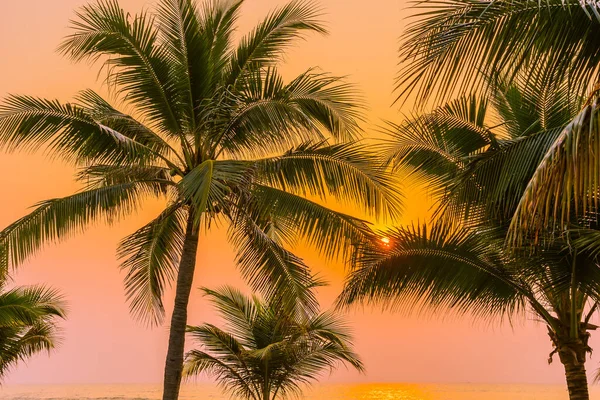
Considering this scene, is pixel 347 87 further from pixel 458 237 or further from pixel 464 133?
pixel 458 237

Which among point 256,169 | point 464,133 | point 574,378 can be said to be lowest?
point 574,378

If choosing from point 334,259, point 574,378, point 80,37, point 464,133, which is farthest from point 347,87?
point 574,378

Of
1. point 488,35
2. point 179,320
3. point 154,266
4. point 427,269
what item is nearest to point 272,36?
point 154,266

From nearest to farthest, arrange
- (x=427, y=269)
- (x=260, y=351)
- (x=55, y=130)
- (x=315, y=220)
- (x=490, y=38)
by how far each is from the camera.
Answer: (x=490, y=38) → (x=427, y=269) → (x=315, y=220) → (x=55, y=130) → (x=260, y=351)

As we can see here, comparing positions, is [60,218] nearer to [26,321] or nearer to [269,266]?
[269,266]

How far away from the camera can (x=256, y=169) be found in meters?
9.42

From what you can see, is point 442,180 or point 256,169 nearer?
point 256,169

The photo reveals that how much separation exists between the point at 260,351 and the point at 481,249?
571 cm

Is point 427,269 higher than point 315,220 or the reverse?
the reverse

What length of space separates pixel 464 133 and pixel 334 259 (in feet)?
8.18

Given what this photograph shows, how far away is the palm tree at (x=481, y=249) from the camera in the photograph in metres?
8.38

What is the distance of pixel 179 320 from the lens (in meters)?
10.4

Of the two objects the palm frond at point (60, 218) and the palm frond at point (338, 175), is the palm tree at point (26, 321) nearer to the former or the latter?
the palm frond at point (60, 218)

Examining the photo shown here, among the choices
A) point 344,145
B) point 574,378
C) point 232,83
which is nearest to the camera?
point 574,378
